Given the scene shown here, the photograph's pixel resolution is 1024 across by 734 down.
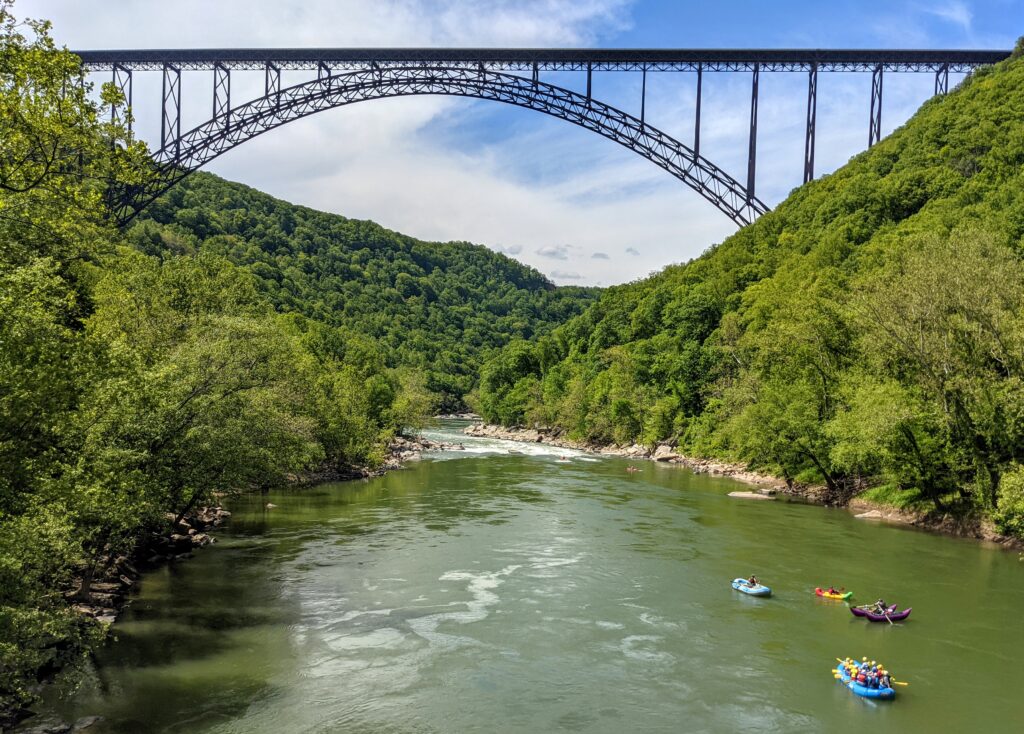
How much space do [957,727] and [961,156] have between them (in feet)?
176

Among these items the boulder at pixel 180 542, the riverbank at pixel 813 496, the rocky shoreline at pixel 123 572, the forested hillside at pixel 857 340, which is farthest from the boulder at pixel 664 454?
the boulder at pixel 180 542

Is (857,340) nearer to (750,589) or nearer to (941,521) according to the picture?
(941,521)

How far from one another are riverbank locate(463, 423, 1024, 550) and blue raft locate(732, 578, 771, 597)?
10627 millimetres

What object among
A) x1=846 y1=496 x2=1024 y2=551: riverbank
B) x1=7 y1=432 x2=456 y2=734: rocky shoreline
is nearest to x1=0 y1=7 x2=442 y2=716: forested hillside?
x1=7 y1=432 x2=456 y2=734: rocky shoreline

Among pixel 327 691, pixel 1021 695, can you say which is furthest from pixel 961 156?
pixel 327 691

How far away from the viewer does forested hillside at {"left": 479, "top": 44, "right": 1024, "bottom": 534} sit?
23734mm

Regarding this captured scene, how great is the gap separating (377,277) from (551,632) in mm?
121270

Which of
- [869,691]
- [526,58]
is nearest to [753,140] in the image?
[526,58]

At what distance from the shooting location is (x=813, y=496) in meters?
33.5

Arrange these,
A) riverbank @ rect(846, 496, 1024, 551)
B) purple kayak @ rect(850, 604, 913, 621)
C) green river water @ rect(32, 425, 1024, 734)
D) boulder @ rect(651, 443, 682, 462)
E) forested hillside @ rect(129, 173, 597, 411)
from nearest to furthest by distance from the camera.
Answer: green river water @ rect(32, 425, 1024, 734) → purple kayak @ rect(850, 604, 913, 621) → riverbank @ rect(846, 496, 1024, 551) → boulder @ rect(651, 443, 682, 462) → forested hillside @ rect(129, 173, 597, 411)

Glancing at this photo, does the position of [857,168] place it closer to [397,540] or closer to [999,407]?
[999,407]

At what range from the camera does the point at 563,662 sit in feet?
44.1

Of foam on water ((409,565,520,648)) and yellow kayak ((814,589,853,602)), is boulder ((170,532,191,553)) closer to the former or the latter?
foam on water ((409,565,520,648))

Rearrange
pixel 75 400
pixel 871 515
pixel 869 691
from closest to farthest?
pixel 75 400 → pixel 869 691 → pixel 871 515
